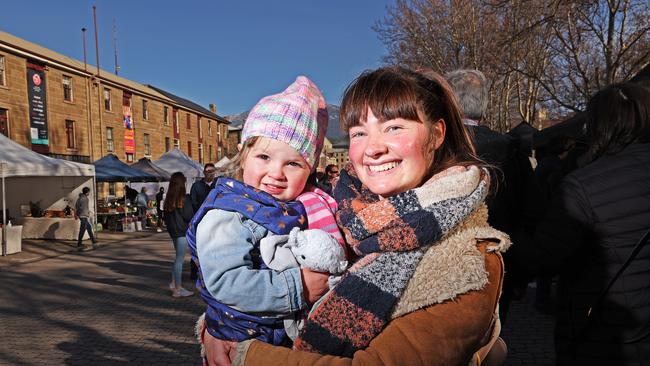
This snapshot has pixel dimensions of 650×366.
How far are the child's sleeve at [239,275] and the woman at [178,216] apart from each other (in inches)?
232

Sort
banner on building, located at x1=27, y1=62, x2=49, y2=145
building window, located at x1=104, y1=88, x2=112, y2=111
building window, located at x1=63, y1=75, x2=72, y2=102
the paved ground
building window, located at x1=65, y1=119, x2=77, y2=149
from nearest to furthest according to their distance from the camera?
the paved ground → banner on building, located at x1=27, y1=62, x2=49, y2=145 → building window, located at x1=63, y1=75, x2=72, y2=102 → building window, located at x1=65, y1=119, x2=77, y2=149 → building window, located at x1=104, y1=88, x2=112, y2=111

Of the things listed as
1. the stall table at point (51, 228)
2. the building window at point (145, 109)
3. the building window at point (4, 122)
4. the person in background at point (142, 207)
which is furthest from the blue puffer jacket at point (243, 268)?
the building window at point (145, 109)

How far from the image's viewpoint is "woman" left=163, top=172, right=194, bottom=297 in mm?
7148

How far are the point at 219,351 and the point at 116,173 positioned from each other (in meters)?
16.7

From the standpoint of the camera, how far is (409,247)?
3.64ft

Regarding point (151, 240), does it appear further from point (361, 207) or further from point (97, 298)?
point (361, 207)

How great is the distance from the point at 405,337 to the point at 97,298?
784 centimetres

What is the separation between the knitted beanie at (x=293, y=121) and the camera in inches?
69.1

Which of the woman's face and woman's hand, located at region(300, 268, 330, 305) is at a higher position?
the woman's face

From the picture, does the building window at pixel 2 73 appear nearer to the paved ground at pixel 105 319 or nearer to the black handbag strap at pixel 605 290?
the paved ground at pixel 105 319

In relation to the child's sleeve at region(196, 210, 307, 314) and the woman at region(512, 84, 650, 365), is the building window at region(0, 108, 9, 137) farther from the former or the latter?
the woman at region(512, 84, 650, 365)

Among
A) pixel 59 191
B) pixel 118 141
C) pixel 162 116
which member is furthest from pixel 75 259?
pixel 162 116

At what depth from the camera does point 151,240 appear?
48.9 feet

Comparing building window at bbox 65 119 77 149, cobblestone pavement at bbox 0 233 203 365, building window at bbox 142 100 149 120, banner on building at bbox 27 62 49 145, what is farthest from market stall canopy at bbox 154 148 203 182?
building window at bbox 142 100 149 120
